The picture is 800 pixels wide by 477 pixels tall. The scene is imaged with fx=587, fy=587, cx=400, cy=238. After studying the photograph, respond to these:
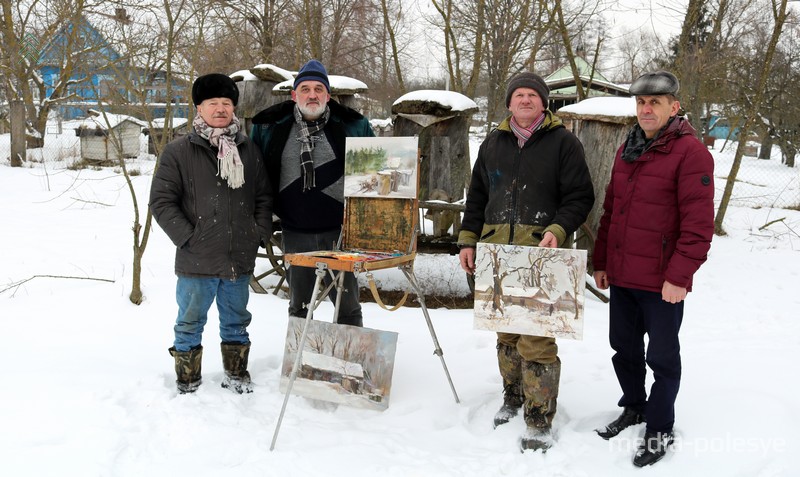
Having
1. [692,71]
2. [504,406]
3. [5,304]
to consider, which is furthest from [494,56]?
[5,304]

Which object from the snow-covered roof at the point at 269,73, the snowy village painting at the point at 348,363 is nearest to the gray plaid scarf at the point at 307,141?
the snowy village painting at the point at 348,363

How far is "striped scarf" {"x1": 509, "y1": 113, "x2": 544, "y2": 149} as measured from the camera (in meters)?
2.92

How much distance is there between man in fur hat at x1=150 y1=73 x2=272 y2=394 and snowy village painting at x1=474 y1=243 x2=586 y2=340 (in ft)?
4.52

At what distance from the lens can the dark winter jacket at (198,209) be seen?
3.21m

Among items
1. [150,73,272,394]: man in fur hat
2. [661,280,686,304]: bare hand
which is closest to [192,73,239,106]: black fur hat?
[150,73,272,394]: man in fur hat

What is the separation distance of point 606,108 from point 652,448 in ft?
9.91

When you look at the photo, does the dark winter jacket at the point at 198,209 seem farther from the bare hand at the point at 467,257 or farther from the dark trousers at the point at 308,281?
the bare hand at the point at 467,257

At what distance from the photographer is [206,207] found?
325 centimetres

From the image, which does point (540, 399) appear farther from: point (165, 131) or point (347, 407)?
point (165, 131)

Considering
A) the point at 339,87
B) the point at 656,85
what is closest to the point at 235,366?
the point at 656,85

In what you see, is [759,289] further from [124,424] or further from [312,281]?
[124,424]

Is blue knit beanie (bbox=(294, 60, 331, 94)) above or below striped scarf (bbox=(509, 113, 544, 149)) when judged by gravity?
above

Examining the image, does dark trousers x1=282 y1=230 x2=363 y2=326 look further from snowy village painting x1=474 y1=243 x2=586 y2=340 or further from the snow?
snowy village painting x1=474 y1=243 x2=586 y2=340

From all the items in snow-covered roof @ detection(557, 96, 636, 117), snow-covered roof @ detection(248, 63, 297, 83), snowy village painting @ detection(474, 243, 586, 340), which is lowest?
snowy village painting @ detection(474, 243, 586, 340)
